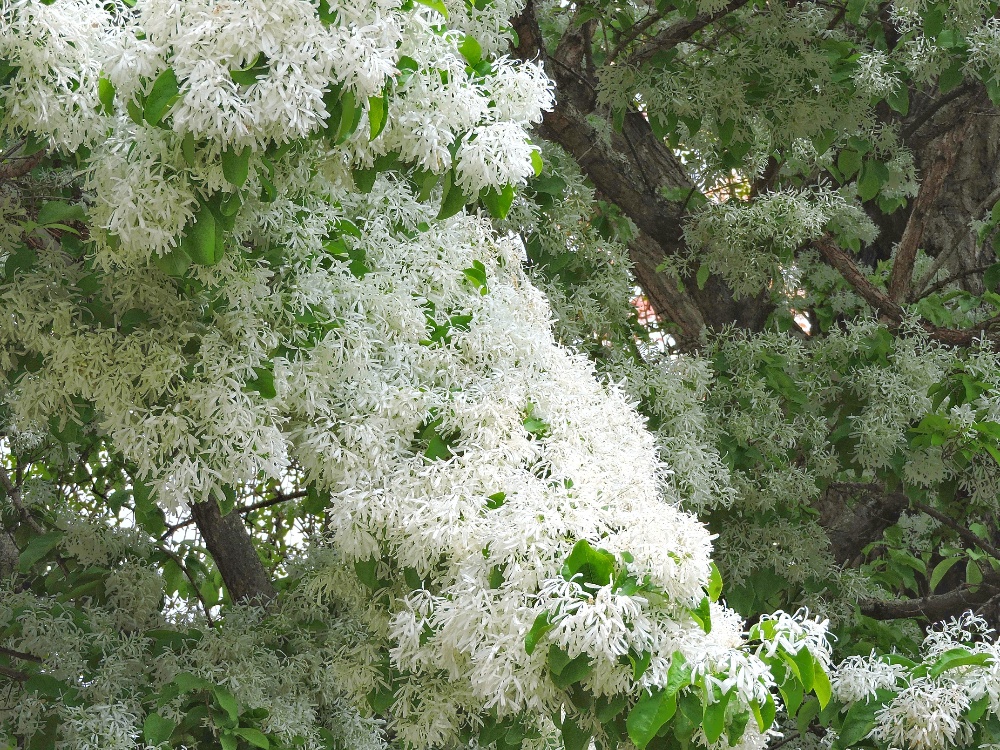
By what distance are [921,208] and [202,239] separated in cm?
366

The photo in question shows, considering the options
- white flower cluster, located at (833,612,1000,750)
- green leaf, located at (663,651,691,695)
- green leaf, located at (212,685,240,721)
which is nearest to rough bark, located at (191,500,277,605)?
green leaf, located at (212,685,240,721)

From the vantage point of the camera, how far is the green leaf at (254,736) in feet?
11.7

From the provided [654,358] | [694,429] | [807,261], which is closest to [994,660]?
[694,429]

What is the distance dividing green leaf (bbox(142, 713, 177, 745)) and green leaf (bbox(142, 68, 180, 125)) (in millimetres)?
1981

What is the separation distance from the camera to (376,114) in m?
2.69

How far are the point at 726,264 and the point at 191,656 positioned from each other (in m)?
2.80

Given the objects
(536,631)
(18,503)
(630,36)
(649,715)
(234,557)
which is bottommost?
(649,715)

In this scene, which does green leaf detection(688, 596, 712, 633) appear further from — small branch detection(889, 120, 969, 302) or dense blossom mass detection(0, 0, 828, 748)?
small branch detection(889, 120, 969, 302)

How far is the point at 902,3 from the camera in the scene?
443 cm

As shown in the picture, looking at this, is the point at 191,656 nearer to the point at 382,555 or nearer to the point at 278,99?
the point at 382,555

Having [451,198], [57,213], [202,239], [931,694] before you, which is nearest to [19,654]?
[57,213]

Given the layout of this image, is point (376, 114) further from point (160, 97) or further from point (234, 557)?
point (234, 557)

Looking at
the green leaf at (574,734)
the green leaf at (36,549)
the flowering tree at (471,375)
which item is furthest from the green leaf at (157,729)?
the green leaf at (574,734)

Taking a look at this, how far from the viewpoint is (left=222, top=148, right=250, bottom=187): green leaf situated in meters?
2.61
